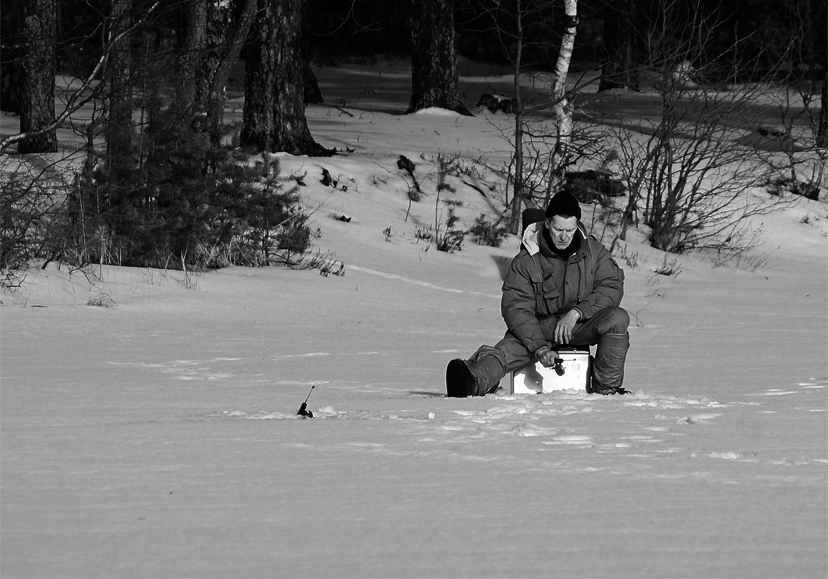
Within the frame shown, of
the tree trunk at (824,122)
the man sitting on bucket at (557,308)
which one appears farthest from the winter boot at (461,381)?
the tree trunk at (824,122)

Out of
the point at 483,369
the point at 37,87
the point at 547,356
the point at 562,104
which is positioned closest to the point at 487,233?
the point at 562,104

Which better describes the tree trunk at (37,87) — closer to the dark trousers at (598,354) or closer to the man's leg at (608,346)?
the dark trousers at (598,354)

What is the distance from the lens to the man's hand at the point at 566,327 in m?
5.75

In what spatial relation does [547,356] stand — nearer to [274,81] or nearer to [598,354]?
[598,354]

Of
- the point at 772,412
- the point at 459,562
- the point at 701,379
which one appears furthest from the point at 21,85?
the point at 459,562

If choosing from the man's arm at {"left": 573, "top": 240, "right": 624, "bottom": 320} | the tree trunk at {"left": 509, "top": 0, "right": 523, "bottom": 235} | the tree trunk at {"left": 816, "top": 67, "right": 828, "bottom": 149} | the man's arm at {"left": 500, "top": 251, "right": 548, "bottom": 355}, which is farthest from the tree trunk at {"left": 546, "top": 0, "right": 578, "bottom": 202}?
the man's arm at {"left": 500, "top": 251, "right": 548, "bottom": 355}

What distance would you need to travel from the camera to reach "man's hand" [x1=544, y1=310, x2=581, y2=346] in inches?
226

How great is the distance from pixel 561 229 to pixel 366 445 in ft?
6.16

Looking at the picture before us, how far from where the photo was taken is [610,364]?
584cm

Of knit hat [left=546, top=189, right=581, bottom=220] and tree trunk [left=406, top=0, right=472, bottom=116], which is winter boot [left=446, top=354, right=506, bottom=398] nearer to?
knit hat [left=546, top=189, right=581, bottom=220]

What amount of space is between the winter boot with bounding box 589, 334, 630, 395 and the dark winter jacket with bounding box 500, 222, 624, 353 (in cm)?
17

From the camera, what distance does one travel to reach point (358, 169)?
16047mm

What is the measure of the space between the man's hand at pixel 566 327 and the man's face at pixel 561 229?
0.35 meters

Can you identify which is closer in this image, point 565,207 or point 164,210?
point 565,207
